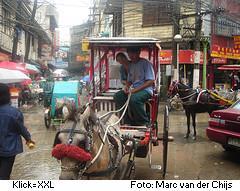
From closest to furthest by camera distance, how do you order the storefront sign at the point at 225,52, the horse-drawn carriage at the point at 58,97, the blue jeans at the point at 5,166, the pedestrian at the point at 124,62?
the blue jeans at the point at 5,166, the pedestrian at the point at 124,62, the horse-drawn carriage at the point at 58,97, the storefront sign at the point at 225,52

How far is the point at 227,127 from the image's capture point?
27.5ft

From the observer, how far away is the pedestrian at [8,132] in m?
5.19

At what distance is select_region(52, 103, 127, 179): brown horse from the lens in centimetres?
386

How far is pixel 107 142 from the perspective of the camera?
477cm

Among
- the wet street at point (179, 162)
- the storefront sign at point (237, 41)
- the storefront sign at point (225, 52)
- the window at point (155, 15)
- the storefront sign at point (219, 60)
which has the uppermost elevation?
the window at point (155, 15)

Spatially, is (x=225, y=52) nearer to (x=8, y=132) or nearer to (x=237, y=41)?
(x=237, y=41)

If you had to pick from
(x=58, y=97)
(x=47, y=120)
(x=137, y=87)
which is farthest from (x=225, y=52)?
(x=137, y=87)

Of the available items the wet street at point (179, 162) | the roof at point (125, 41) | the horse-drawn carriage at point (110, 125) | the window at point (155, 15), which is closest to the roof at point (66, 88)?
the wet street at point (179, 162)

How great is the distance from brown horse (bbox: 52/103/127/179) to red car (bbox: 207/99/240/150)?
382 cm

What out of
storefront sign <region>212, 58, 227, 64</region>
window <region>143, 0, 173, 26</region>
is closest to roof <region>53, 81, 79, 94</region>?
window <region>143, 0, 173, 26</region>

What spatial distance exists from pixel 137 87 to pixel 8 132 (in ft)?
8.15

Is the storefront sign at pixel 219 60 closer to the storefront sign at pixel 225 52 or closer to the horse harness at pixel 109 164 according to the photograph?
the storefront sign at pixel 225 52

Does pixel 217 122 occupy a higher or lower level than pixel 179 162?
higher

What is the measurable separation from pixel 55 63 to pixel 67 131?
197 feet
